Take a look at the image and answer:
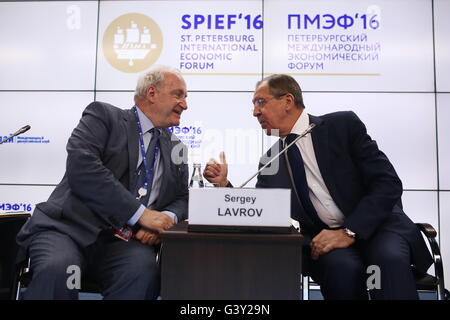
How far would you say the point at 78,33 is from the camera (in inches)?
137

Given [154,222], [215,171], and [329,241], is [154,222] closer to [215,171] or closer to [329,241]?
[215,171]

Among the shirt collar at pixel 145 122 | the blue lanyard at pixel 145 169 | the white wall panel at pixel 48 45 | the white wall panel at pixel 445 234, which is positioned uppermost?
the white wall panel at pixel 48 45

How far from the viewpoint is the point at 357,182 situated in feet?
5.79

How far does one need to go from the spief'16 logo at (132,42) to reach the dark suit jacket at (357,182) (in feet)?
6.58

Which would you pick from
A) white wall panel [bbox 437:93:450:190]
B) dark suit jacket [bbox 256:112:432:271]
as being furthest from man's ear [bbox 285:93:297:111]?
white wall panel [bbox 437:93:450:190]

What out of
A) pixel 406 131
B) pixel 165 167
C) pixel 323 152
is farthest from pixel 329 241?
pixel 406 131

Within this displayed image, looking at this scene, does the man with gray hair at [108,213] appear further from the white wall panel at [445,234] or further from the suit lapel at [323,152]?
the white wall panel at [445,234]

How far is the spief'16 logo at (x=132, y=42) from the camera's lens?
345cm

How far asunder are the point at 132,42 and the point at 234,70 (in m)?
0.95

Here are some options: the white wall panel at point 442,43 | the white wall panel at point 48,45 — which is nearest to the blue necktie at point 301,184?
the white wall panel at point 442,43

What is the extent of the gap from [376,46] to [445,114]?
0.83 m

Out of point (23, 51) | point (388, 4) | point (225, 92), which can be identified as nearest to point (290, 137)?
point (225, 92)

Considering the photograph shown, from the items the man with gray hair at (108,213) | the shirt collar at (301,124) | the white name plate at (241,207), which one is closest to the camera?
the white name plate at (241,207)

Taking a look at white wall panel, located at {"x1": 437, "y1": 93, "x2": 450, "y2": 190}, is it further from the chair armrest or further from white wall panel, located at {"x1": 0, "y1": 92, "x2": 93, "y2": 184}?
white wall panel, located at {"x1": 0, "y1": 92, "x2": 93, "y2": 184}
